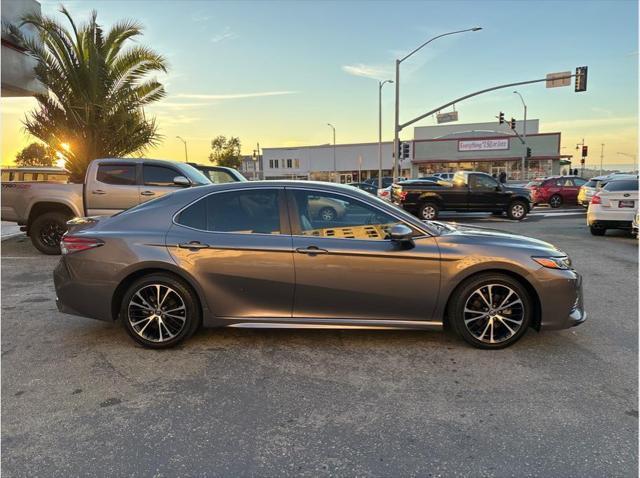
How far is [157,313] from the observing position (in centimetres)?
411

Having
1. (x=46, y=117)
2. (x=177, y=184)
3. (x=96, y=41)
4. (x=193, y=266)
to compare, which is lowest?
(x=193, y=266)

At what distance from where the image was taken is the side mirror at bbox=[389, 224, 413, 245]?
381 centimetres

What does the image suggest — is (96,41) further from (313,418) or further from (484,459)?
(484,459)

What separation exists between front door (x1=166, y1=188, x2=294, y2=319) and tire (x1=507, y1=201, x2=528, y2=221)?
14725 mm

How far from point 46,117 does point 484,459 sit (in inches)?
565

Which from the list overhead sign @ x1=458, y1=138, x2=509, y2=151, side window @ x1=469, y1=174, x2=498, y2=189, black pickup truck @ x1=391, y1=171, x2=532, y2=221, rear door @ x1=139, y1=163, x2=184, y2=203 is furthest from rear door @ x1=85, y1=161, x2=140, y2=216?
overhead sign @ x1=458, y1=138, x2=509, y2=151

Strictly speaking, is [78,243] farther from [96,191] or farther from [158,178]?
[96,191]

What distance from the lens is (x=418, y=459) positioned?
260 cm

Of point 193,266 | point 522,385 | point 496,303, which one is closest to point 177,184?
point 193,266

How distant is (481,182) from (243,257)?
14378 mm

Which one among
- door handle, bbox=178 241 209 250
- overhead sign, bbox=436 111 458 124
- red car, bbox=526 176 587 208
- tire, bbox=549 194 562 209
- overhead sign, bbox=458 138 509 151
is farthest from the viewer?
overhead sign, bbox=458 138 509 151

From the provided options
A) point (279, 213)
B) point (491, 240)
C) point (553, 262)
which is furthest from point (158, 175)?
point (553, 262)

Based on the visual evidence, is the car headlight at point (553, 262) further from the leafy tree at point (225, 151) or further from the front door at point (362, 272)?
the leafy tree at point (225, 151)

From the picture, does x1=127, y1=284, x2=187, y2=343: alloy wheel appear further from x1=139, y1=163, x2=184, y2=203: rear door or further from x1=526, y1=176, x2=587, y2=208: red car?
x1=526, y1=176, x2=587, y2=208: red car
